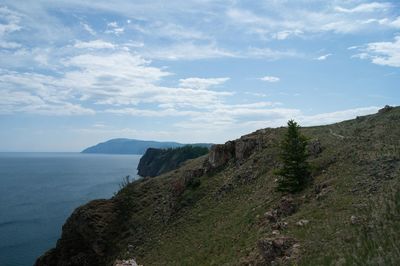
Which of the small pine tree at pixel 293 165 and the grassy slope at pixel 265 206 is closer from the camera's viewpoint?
the grassy slope at pixel 265 206

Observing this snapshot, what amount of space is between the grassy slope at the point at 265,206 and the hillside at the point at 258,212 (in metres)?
0.11

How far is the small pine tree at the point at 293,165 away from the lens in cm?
3416

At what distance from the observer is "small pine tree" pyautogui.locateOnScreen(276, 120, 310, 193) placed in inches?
1345

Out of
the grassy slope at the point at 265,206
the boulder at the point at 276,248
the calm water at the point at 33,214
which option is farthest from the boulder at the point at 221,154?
the calm water at the point at 33,214

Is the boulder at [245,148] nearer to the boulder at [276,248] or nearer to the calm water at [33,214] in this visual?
the boulder at [276,248]

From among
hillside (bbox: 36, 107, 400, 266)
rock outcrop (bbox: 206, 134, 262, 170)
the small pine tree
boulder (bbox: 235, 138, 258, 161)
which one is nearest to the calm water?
hillside (bbox: 36, 107, 400, 266)

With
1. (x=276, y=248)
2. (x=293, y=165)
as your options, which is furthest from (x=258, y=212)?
(x=276, y=248)

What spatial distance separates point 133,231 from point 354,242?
3602 centimetres

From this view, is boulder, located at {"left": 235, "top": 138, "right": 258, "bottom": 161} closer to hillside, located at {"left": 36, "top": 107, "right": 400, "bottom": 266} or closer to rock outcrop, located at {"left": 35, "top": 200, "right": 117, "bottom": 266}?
hillside, located at {"left": 36, "top": 107, "right": 400, "bottom": 266}

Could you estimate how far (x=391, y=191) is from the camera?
69.0 ft

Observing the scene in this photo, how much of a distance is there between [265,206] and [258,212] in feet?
3.00

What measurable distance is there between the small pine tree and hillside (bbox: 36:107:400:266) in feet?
3.64

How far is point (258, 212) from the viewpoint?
3381 cm

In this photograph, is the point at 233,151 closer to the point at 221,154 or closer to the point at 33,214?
the point at 221,154
